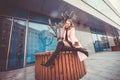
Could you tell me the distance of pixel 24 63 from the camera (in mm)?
3340

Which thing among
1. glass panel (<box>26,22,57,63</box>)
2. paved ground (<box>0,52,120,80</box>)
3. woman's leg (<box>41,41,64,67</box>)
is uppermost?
glass panel (<box>26,22,57,63</box>)

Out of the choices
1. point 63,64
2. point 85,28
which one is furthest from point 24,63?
point 85,28

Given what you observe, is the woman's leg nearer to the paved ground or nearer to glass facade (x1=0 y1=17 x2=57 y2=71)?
the paved ground

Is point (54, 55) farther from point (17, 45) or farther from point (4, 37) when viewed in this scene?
point (4, 37)

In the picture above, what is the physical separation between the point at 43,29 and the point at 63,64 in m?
3.38

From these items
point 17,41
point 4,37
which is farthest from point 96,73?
point 4,37

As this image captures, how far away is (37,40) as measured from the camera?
157 inches

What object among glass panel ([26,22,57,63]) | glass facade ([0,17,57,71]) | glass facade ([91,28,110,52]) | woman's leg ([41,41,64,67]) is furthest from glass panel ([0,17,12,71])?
glass facade ([91,28,110,52])

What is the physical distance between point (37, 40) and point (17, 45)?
96cm

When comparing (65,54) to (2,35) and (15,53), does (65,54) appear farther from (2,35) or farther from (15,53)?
(2,35)

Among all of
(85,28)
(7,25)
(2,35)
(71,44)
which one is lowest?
(71,44)

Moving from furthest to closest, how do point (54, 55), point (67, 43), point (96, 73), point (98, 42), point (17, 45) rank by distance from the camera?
point (98, 42), point (17, 45), point (96, 73), point (67, 43), point (54, 55)

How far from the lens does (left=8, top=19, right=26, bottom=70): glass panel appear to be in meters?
3.12

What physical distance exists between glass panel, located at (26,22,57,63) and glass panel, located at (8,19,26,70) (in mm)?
305
